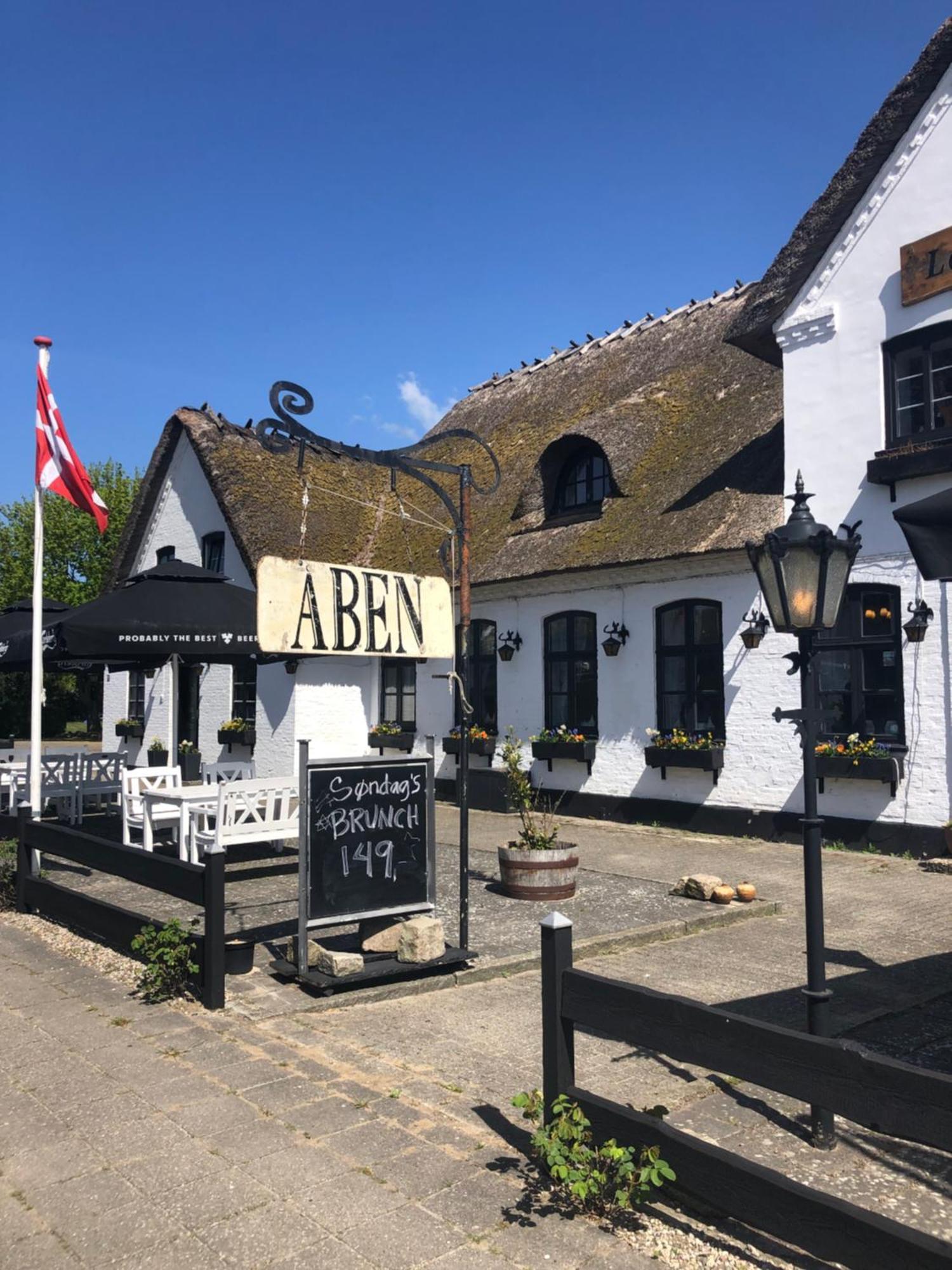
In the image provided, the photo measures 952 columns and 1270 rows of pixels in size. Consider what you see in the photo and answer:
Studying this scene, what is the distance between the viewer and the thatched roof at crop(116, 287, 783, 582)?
13578 millimetres

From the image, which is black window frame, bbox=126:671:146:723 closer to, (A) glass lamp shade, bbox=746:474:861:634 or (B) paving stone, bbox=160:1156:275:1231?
(B) paving stone, bbox=160:1156:275:1231

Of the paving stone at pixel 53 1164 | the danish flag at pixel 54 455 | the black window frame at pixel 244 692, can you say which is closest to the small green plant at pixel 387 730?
the black window frame at pixel 244 692

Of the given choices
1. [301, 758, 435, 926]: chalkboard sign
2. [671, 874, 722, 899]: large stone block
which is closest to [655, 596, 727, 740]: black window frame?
[671, 874, 722, 899]: large stone block

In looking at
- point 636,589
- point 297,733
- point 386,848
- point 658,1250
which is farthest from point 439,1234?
point 297,733

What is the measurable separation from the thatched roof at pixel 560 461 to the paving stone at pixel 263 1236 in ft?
33.2

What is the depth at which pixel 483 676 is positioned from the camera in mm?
16812

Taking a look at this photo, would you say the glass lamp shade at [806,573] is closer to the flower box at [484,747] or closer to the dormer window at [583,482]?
the dormer window at [583,482]

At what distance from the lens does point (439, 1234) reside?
131 inches

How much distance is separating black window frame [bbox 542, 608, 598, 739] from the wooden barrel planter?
6.19m

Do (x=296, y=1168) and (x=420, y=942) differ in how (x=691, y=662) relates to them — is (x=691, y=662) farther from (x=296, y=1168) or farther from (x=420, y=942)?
(x=296, y=1168)

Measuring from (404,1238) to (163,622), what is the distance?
7.65 metres

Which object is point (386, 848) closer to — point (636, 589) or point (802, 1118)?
point (802, 1118)

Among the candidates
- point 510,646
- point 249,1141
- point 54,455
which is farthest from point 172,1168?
point 510,646

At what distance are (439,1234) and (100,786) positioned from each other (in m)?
10.2
